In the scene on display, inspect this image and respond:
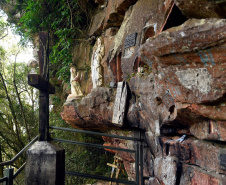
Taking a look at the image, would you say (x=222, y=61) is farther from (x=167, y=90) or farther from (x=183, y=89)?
(x=167, y=90)

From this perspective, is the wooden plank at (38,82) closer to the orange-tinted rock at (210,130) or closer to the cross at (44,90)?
the cross at (44,90)

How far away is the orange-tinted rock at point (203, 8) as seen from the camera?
1.96 m

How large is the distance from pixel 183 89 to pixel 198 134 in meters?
0.66

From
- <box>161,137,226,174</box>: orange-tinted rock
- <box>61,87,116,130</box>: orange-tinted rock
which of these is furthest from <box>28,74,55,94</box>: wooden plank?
<box>161,137,226,174</box>: orange-tinted rock

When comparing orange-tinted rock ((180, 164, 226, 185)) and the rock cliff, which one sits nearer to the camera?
the rock cliff

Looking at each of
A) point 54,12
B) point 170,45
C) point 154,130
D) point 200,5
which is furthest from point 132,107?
point 54,12

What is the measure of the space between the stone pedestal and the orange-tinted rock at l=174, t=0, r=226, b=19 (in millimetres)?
2864

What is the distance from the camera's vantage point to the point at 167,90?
113 inches

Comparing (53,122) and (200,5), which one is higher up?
(200,5)

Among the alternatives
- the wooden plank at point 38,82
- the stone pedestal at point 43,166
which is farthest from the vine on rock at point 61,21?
the stone pedestal at point 43,166

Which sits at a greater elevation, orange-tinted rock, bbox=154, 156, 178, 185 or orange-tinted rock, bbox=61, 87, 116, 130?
orange-tinted rock, bbox=61, 87, 116, 130

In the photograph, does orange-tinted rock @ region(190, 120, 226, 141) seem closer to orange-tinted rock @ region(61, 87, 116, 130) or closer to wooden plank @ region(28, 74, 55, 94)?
wooden plank @ region(28, 74, 55, 94)

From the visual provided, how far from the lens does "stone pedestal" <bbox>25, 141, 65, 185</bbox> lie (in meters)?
3.45

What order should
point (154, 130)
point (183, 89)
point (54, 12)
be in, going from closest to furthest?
1. point (183, 89)
2. point (154, 130)
3. point (54, 12)
